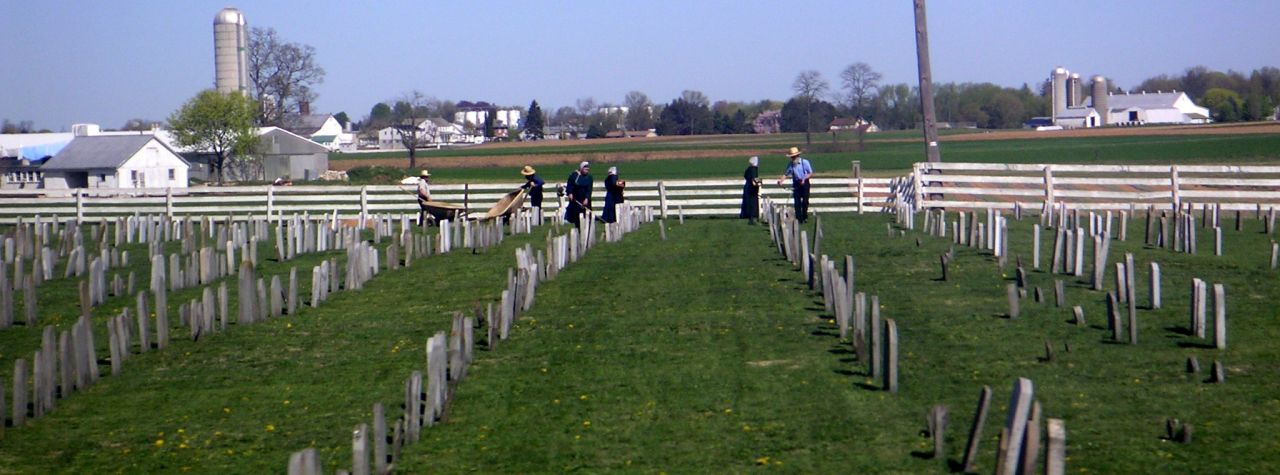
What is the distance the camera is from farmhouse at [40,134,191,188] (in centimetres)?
5822

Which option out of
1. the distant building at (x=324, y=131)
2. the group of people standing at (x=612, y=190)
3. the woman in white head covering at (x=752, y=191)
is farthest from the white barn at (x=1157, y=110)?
the group of people standing at (x=612, y=190)

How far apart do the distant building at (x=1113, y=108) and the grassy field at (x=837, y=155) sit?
2594 centimetres

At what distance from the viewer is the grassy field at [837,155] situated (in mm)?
61875

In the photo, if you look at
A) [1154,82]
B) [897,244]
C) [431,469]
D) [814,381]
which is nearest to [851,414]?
[814,381]

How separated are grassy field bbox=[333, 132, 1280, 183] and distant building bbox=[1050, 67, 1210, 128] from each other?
25.9 m

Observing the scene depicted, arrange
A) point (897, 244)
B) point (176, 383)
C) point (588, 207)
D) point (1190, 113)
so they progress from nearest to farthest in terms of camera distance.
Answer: point (176, 383)
point (897, 244)
point (588, 207)
point (1190, 113)

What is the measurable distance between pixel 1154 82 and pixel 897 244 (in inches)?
5687

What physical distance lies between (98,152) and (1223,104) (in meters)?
91.5

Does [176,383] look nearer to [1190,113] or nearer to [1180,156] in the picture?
[1180,156]

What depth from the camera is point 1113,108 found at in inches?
4727

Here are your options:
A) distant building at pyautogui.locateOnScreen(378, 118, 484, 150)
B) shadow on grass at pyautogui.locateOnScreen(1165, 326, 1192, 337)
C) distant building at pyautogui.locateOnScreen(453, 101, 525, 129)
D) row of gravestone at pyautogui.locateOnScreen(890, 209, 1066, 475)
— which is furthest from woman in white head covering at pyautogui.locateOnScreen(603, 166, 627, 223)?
distant building at pyautogui.locateOnScreen(453, 101, 525, 129)

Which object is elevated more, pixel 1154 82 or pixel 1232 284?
pixel 1154 82

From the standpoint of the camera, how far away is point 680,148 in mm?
92250

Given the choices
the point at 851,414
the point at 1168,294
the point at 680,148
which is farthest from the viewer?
the point at 680,148
